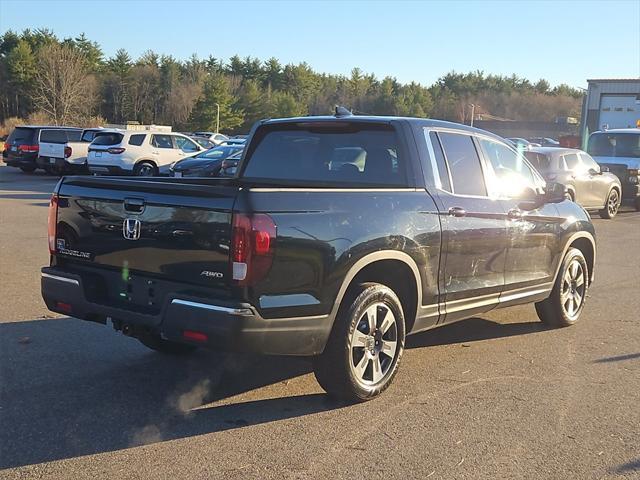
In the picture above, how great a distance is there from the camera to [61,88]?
72500mm

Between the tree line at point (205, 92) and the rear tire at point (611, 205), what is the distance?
2268 inches

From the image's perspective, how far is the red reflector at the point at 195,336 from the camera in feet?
13.0

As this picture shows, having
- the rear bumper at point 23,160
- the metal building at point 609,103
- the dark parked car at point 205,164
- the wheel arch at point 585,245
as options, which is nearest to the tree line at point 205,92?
the metal building at point 609,103

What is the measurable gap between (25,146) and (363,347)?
23443 mm

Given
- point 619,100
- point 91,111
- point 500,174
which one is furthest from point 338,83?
point 500,174

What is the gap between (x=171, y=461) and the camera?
371cm

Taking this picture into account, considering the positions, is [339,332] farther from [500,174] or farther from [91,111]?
[91,111]

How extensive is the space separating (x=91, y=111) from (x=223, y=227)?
274 ft

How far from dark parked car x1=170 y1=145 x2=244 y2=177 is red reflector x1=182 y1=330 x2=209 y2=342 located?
1357 cm

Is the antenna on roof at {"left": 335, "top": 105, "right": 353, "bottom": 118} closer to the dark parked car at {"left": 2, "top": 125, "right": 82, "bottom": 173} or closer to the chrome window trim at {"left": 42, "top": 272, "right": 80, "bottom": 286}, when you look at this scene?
the chrome window trim at {"left": 42, "top": 272, "right": 80, "bottom": 286}

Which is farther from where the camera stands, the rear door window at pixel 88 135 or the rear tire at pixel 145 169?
the rear door window at pixel 88 135

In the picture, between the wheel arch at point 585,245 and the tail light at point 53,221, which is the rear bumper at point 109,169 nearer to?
the wheel arch at point 585,245

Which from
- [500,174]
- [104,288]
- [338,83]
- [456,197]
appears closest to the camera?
[104,288]

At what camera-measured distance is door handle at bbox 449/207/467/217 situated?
5.16 meters
